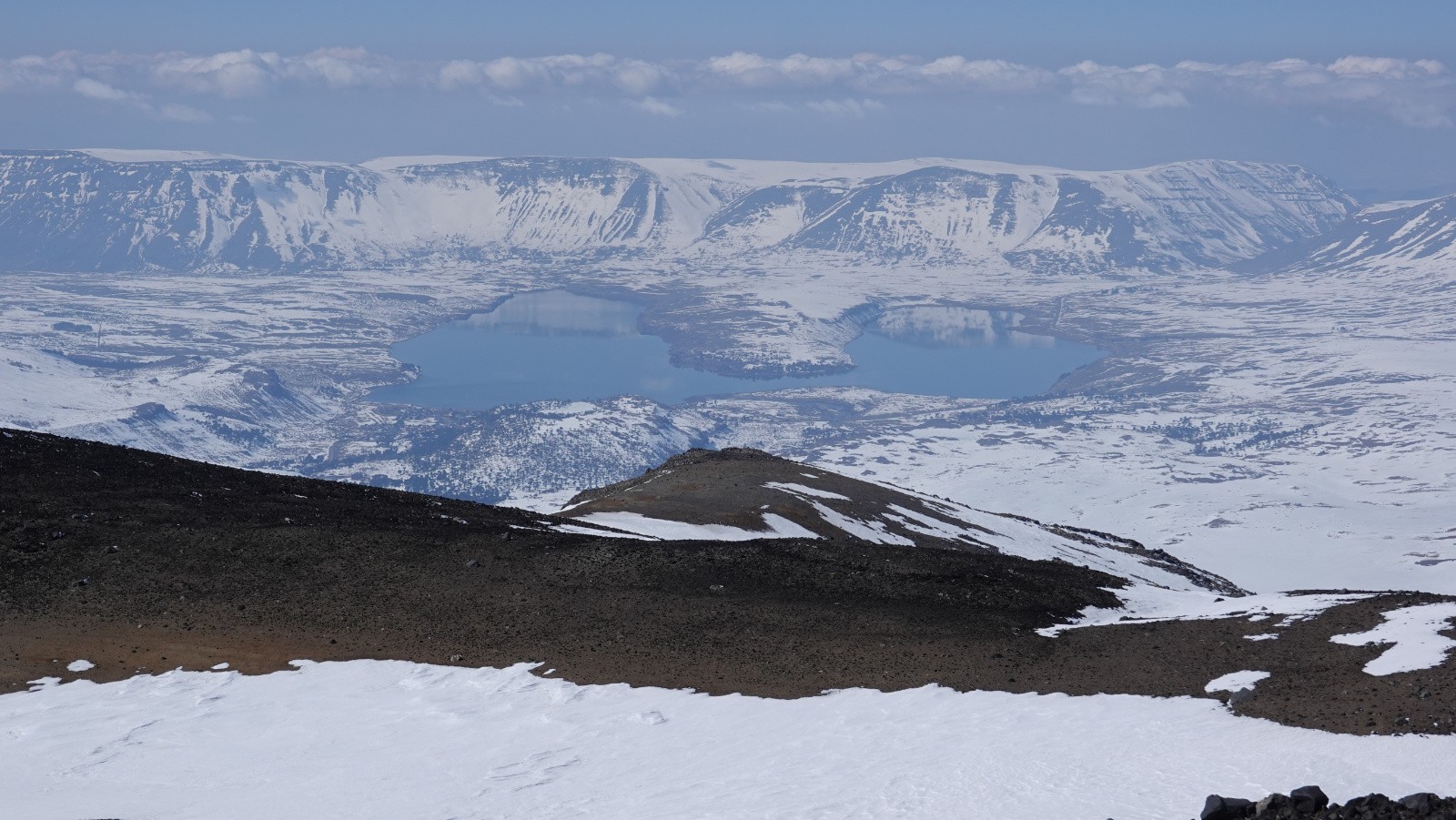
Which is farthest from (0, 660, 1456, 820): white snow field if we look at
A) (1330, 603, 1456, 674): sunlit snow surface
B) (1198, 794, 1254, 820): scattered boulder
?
(1330, 603, 1456, 674): sunlit snow surface

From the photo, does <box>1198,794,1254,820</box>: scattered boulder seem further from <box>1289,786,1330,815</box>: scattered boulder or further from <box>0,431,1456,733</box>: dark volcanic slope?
<box>0,431,1456,733</box>: dark volcanic slope

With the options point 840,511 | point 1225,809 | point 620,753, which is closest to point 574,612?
point 620,753

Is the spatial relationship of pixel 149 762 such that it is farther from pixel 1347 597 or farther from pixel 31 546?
pixel 1347 597

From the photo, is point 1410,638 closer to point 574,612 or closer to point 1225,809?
point 1225,809

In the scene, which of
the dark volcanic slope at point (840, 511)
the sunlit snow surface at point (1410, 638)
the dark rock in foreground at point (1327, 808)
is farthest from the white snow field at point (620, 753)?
the dark volcanic slope at point (840, 511)

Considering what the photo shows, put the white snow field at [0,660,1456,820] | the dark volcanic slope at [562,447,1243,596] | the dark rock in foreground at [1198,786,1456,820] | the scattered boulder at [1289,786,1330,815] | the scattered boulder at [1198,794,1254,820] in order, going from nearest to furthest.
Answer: the dark rock in foreground at [1198,786,1456,820] → the scattered boulder at [1289,786,1330,815] → the scattered boulder at [1198,794,1254,820] → the white snow field at [0,660,1456,820] → the dark volcanic slope at [562,447,1243,596]

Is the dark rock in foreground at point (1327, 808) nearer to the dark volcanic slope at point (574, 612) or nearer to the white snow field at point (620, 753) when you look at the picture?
the white snow field at point (620, 753)
